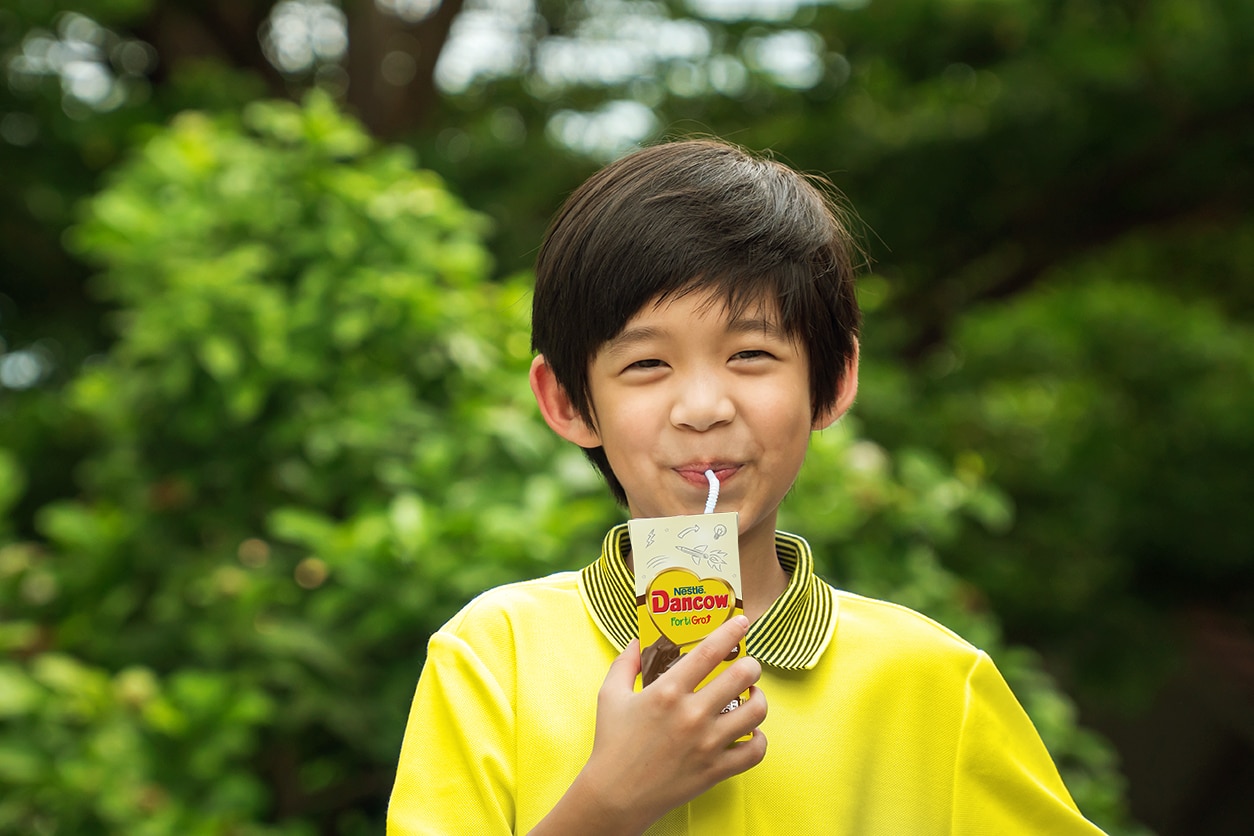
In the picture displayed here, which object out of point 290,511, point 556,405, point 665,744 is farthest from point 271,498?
point 665,744

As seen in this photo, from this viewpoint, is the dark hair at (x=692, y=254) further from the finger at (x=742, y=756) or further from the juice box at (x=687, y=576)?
the finger at (x=742, y=756)

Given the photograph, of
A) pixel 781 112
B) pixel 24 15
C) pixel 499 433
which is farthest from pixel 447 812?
pixel 781 112

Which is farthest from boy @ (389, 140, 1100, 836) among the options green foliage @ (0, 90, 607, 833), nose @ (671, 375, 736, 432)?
green foliage @ (0, 90, 607, 833)

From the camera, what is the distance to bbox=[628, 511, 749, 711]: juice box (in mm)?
781

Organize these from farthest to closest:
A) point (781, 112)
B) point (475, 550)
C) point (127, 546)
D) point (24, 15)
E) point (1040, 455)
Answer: point (781, 112)
point (1040, 455)
point (24, 15)
point (127, 546)
point (475, 550)

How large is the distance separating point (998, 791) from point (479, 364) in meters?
1.25

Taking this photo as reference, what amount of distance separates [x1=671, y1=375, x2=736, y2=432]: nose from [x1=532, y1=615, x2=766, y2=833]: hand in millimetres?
143

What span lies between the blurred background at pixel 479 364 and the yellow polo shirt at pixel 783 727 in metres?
0.73

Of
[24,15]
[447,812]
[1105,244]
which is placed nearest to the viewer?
[447,812]

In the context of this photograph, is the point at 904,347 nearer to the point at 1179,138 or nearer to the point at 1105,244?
the point at 1105,244

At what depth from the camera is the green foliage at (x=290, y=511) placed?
1.69m

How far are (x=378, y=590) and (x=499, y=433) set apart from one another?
0.93 feet

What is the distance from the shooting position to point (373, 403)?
1915mm

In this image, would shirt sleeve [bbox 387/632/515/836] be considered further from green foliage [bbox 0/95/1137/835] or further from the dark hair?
green foliage [bbox 0/95/1137/835]
